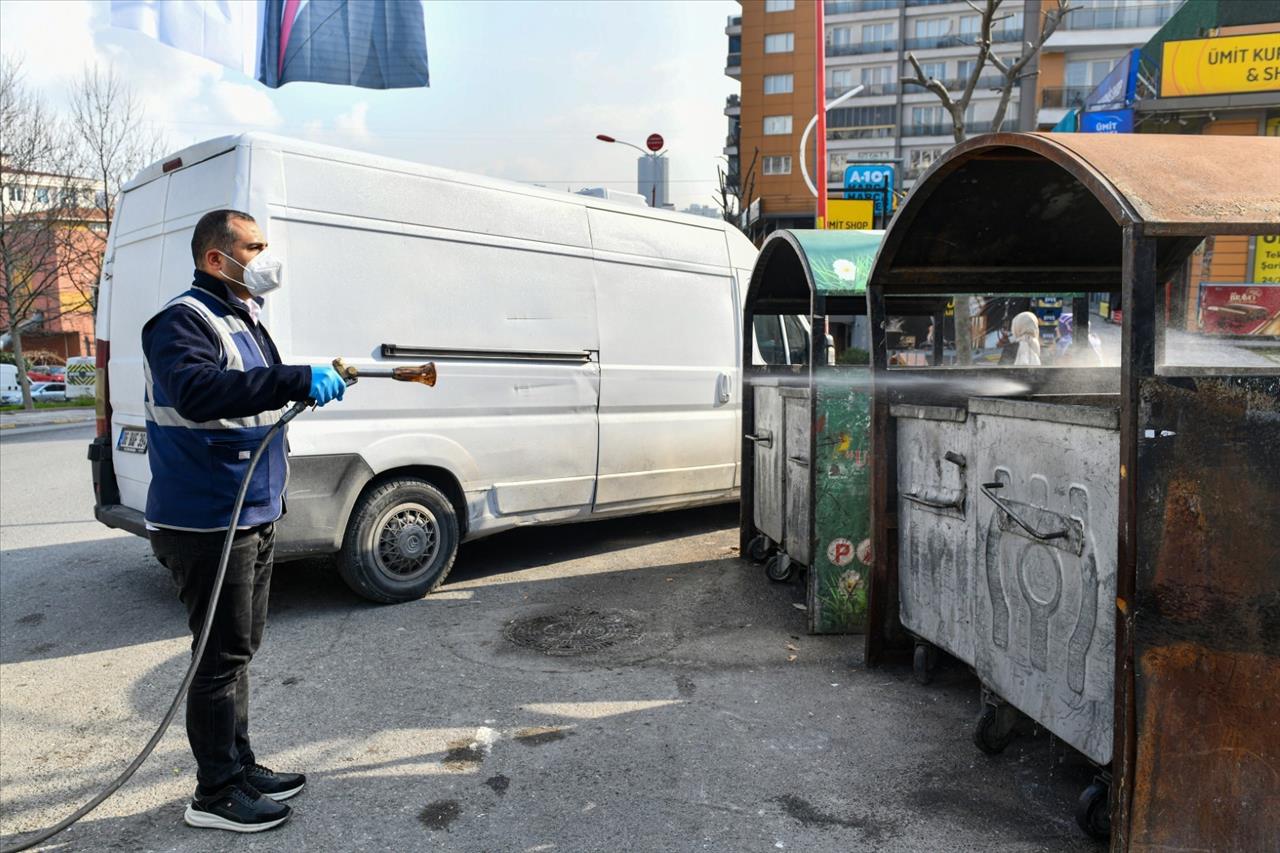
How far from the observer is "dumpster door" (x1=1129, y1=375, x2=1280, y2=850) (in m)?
2.63

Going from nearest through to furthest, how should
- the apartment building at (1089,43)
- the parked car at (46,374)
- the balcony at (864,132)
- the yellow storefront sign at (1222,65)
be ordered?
the yellow storefront sign at (1222,65) < the parked car at (46,374) < the apartment building at (1089,43) < the balcony at (864,132)

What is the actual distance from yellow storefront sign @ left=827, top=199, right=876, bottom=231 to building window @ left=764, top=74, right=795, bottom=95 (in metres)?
48.1

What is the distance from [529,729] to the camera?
3998 millimetres

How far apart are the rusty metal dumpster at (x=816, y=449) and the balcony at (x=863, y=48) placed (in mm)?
68586

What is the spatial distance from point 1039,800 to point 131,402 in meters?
5.25

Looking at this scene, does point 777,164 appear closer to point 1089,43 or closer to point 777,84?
point 777,84

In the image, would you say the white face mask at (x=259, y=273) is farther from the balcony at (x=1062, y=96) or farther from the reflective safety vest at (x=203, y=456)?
the balcony at (x=1062, y=96)

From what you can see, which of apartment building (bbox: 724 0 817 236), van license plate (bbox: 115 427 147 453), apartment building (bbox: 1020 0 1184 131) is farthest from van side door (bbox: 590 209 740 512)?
apartment building (bbox: 724 0 817 236)

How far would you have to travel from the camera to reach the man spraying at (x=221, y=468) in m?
2.98

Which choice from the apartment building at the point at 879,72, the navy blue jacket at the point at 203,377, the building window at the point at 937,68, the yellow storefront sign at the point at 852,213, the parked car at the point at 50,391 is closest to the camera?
the navy blue jacket at the point at 203,377

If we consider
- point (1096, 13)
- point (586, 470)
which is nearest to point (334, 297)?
point (586, 470)

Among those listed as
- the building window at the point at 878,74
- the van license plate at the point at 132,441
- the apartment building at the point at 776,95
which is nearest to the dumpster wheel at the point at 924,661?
the van license plate at the point at 132,441

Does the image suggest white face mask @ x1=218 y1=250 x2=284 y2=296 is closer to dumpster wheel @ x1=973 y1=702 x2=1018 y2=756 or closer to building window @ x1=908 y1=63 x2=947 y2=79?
dumpster wheel @ x1=973 y1=702 x2=1018 y2=756

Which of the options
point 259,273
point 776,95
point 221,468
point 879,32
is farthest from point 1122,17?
point 221,468
